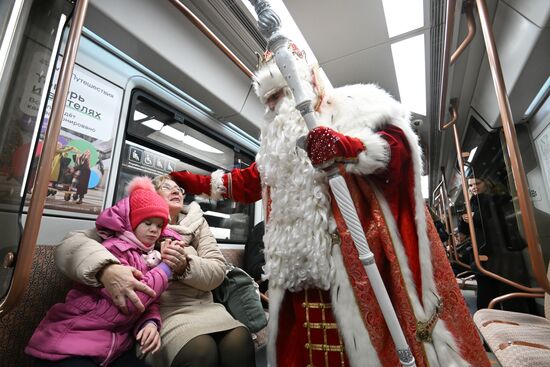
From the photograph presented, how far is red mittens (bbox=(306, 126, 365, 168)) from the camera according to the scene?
90 centimetres

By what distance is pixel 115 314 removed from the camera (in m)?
1.08

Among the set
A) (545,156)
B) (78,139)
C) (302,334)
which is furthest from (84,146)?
(545,156)

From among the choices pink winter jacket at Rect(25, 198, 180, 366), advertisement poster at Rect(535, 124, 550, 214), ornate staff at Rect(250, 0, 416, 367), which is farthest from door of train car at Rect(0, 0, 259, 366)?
advertisement poster at Rect(535, 124, 550, 214)

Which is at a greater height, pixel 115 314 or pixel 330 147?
pixel 330 147

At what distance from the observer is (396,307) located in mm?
906

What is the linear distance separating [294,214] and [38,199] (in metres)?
0.82

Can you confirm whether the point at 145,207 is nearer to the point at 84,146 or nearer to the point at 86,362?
the point at 86,362

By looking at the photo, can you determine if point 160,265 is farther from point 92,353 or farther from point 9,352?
point 9,352

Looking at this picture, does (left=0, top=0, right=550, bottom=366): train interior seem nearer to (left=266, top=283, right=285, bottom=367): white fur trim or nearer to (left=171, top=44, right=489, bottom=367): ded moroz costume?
(left=171, top=44, right=489, bottom=367): ded moroz costume

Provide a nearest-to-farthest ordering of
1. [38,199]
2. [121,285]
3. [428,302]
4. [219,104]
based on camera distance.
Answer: [38,199] < [428,302] < [121,285] < [219,104]

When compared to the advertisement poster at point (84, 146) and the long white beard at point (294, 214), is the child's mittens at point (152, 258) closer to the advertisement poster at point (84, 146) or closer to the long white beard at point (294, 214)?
the long white beard at point (294, 214)

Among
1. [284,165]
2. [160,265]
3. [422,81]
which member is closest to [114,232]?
[160,265]

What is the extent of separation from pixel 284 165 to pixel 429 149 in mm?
4717

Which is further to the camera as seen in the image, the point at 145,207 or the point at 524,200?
the point at 145,207
